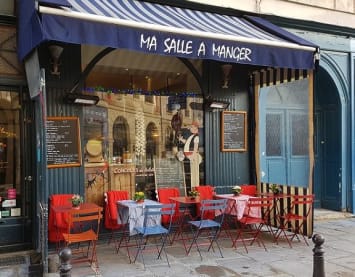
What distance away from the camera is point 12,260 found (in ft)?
21.3

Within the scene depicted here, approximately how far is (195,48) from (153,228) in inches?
105

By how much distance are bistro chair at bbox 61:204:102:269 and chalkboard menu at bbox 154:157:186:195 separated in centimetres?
148

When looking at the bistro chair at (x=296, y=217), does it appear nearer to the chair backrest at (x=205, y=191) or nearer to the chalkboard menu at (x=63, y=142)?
the chair backrest at (x=205, y=191)

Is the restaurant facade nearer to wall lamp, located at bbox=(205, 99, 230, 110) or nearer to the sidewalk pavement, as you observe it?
wall lamp, located at bbox=(205, 99, 230, 110)

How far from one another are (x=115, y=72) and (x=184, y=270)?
146 inches

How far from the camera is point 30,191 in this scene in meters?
7.02

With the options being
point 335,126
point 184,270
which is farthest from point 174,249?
point 335,126

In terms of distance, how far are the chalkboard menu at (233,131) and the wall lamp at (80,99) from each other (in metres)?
2.59

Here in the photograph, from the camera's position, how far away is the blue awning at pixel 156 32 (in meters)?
5.40

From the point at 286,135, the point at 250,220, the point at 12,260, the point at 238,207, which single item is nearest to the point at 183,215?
the point at 238,207

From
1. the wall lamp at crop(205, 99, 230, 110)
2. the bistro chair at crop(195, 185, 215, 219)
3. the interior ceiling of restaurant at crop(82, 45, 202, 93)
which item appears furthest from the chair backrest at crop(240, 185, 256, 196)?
the interior ceiling of restaurant at crop(82, 45, 202, 93)

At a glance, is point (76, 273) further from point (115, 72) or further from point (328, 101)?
point (328, 101)

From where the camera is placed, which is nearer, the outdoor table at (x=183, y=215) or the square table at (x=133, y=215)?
the square table at (x=133, y=215)

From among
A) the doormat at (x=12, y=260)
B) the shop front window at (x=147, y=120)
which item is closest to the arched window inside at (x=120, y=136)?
the shop front window at (x=147, y=120)
